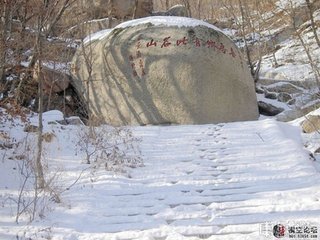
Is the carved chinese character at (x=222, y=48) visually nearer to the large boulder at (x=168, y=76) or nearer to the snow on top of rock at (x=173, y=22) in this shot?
the large boulder at (x=168, y=76)

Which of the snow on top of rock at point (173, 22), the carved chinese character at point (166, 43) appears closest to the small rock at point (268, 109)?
the snow on top of rock at point (173, 22)

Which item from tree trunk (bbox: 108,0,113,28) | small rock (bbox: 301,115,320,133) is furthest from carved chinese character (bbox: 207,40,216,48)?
tree trunk (bbox: 108,0,113,28)

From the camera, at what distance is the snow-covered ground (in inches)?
152

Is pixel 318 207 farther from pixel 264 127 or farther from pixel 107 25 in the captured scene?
pixel 107 25

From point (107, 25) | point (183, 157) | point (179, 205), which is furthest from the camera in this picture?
point (107, 25)

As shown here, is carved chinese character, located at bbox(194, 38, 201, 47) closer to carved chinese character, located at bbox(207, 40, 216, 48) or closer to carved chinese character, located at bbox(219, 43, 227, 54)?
carved chinese character, located at bbox(207, 40, 216, 48)

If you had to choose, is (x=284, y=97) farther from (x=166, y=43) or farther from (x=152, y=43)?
(x=152, y=43)

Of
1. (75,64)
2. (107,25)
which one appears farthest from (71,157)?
(107,25)

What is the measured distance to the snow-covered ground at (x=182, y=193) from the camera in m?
3.87

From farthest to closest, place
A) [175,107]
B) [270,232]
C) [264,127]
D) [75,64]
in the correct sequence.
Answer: [75,64]
[175,107]
[264,127]
[270,232]

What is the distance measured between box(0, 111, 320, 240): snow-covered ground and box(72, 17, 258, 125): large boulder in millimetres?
2729

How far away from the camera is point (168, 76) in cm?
1027

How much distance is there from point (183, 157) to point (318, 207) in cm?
279

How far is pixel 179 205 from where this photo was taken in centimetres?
451
